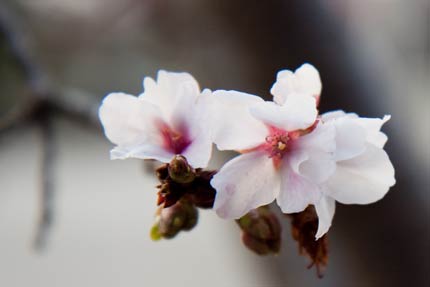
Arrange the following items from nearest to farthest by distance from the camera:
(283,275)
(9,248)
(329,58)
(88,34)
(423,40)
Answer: (329,58) → (283,275) → (88,34) → (423,40) → (9,248)

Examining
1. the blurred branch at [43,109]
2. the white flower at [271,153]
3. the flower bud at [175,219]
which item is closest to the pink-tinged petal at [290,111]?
the white flower at [271,153]

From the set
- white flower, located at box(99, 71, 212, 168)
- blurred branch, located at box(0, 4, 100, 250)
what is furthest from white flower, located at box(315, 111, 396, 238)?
blurred branch, located at box(0, 4, 100, 250)

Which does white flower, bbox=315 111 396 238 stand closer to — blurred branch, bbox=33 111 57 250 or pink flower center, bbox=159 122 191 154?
pink flower center, bbox=159 122 191 154

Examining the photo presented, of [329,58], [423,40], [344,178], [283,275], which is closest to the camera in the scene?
[344,178]

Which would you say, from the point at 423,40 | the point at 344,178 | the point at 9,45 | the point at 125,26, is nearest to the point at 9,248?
the point at 125,26

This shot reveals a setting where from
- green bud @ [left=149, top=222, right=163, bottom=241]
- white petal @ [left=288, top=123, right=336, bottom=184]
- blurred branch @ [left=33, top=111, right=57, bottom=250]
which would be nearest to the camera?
white petal @ [left=288, top=123, right=336, bottom=184]

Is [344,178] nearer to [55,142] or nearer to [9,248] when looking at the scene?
[55,142]

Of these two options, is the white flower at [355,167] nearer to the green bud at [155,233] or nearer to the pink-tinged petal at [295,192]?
the pink-tinged petal at [295,192]
